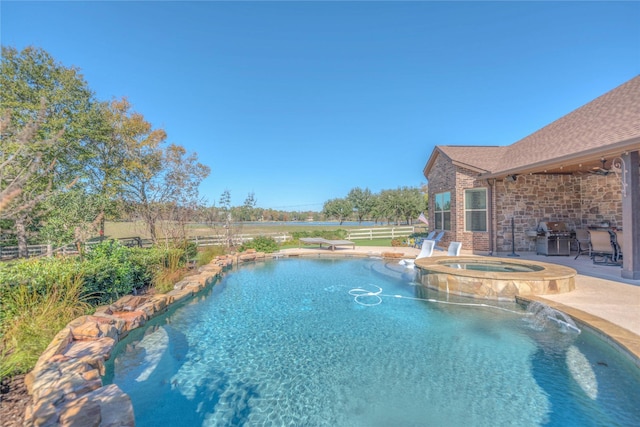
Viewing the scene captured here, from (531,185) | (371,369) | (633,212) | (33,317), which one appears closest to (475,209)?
(531,185)

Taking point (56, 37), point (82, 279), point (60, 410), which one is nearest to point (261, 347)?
point (60, 410)

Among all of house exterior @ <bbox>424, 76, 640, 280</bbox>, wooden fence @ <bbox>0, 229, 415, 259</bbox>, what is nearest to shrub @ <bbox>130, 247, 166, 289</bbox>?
wooden fence @ <bbox>0, 229, 415, 259</bbox>

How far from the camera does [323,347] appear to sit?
4.38 meters

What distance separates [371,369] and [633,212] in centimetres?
750

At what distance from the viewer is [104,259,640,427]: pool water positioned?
2850 millimetres

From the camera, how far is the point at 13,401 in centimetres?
262

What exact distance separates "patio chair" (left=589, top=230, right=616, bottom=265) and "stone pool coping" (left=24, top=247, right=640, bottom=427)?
16.6ft

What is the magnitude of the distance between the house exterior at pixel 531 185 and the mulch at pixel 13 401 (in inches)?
445

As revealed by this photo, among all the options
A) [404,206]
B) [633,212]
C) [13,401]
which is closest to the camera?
[13,401]

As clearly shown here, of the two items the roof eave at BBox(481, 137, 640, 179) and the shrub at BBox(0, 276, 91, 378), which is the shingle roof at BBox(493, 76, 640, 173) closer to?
the roof eave at BBox(481, 137, 640, 179)

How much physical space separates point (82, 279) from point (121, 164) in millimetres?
15062

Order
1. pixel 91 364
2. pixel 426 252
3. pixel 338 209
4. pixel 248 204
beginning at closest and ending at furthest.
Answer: pixel 91 364
pixel 426 252
pixel 248 204
pixel 338 209

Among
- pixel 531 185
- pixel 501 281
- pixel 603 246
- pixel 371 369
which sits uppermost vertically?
pixel 531 185

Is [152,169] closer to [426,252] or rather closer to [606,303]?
[426,252]
